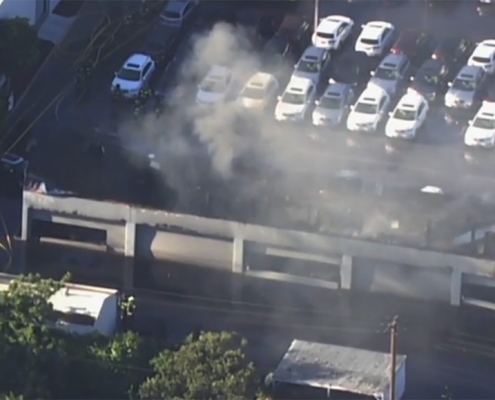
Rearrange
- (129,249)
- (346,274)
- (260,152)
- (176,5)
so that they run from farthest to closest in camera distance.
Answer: (176,5)
(260,152)
(129,249)
(346,274)

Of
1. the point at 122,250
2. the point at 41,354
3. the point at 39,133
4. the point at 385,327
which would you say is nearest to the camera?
the point at 41,354

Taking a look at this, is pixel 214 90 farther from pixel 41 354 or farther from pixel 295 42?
pixel 41 354

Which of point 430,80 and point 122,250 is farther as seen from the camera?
point 430,80

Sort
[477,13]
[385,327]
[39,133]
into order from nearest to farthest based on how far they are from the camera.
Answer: [385,327] < [39,133] < [477,13]

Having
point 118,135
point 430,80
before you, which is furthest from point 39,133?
point 430,80

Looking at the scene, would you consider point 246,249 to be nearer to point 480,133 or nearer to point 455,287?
point 455,287

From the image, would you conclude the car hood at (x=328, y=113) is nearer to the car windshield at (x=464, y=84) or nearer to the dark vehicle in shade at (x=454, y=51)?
the car windshield at (x=464, y=84)

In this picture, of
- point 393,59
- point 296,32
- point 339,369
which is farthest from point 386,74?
point 339,369
